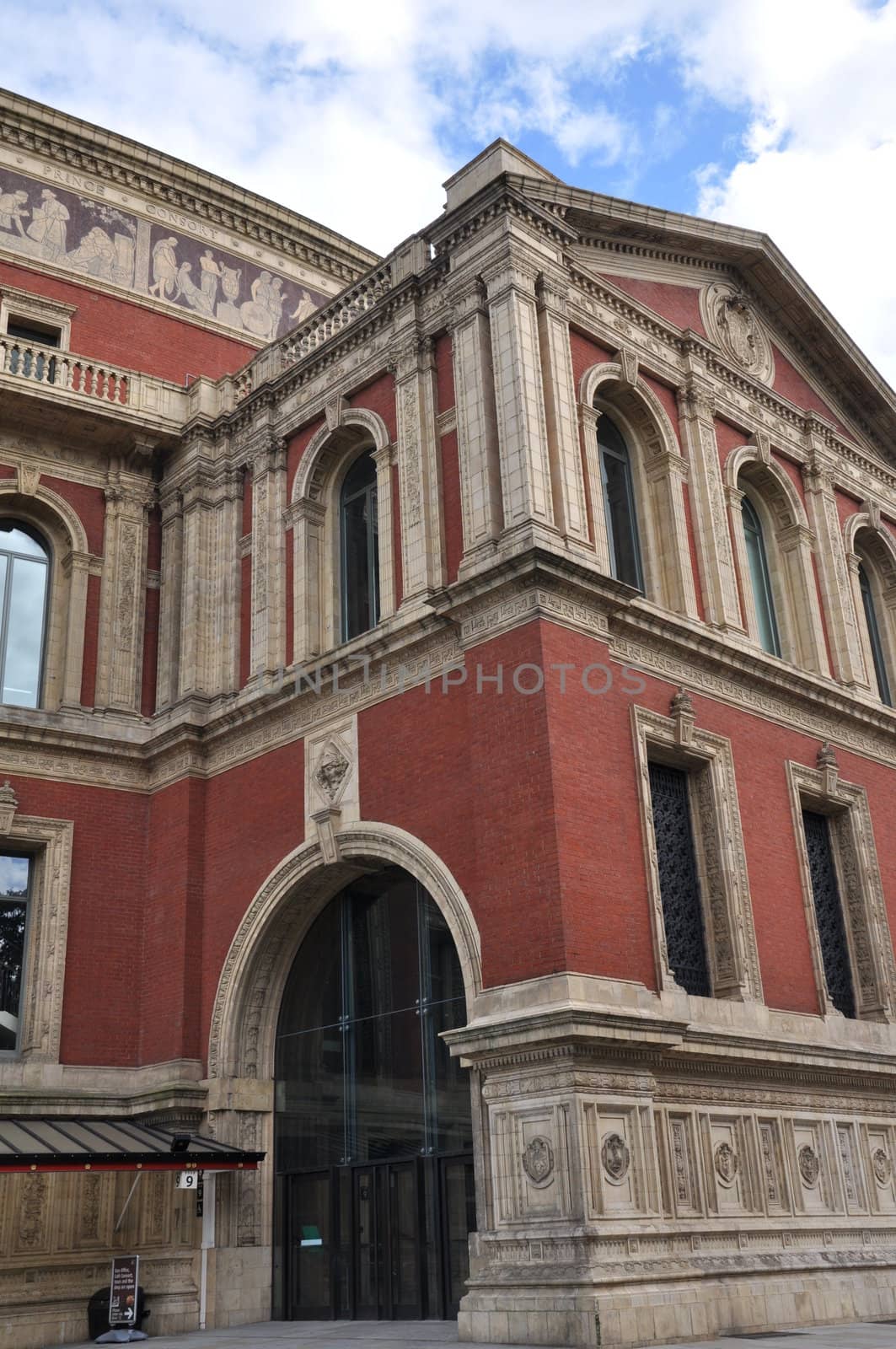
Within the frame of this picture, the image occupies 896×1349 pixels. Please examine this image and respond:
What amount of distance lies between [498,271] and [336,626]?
5660 mm

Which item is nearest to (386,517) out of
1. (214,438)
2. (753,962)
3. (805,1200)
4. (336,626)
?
(336,626)

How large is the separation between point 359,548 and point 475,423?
3.60 m

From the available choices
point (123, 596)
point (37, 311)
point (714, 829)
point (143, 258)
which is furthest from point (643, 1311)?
point (143, 258)

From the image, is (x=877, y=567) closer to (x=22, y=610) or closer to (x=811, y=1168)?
(x=811, y=1168)

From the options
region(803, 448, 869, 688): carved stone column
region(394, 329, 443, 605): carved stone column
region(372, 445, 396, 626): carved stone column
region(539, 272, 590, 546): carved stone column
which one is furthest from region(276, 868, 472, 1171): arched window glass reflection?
region(803, 448, 869, 688): carved stone column

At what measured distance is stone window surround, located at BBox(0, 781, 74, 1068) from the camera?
A: 1944 centimetres

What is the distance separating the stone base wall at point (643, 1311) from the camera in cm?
1290

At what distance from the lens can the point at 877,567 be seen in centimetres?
2509

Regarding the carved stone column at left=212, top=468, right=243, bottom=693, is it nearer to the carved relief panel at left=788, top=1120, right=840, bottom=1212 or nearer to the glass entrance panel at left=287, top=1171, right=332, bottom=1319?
the glass entrance panel at left=287, top=1171, right=332, bottom=1319

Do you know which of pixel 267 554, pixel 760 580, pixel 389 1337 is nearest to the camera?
pixel 389 1337

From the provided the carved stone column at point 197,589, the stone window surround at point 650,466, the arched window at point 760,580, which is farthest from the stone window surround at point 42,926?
the arched window at point 760,580

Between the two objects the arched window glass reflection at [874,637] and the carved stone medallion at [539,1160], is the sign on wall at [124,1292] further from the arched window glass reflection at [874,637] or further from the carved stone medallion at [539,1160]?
the arched window glass reflection at [874,637]

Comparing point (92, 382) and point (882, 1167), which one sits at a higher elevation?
point (92, 382)

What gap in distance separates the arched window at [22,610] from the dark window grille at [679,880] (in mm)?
10120
